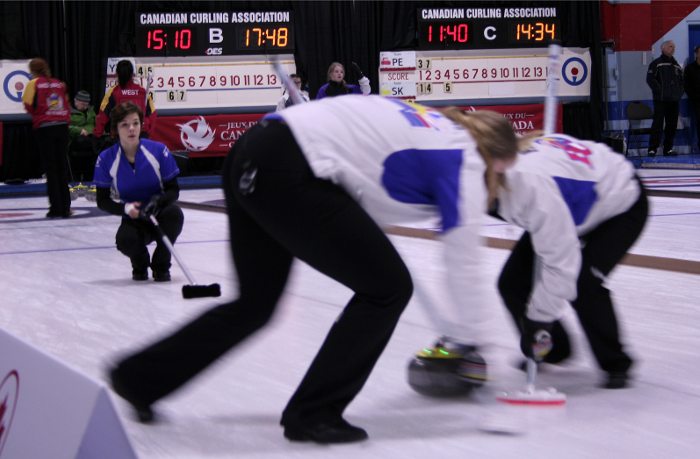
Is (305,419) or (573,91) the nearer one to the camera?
(305,419)

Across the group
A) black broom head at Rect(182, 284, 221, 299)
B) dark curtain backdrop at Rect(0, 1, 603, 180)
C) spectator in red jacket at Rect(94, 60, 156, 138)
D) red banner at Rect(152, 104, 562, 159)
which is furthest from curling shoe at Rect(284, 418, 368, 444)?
dark curtain backdrop at Rect(0, 1, 603, 180)

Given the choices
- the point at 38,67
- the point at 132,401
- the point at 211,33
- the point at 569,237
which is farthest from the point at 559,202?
the point at 211,33

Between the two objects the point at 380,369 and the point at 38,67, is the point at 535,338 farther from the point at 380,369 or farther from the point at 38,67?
the point at 38,67

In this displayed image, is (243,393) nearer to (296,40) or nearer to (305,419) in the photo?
(305,419)

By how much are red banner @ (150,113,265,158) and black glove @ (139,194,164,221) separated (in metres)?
7.48

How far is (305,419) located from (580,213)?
3.08 feet

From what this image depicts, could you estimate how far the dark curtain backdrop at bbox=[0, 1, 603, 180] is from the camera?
12.4 m

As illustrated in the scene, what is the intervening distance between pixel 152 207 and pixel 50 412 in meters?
3.40

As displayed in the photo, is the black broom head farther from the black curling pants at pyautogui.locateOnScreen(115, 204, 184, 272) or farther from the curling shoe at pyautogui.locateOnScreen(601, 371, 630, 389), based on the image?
the curling shoe at pyautogui.locateOnScreen(601, 371, 630, 389)

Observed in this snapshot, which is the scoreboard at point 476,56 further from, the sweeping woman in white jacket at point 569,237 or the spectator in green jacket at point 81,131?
the sweeping woman in white jacket at point 569,237

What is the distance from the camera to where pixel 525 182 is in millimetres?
2527

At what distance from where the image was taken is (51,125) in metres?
8.27

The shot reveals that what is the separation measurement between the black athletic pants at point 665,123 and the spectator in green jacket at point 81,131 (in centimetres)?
707

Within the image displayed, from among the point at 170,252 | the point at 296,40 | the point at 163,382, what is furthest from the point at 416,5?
the point at 163,382
